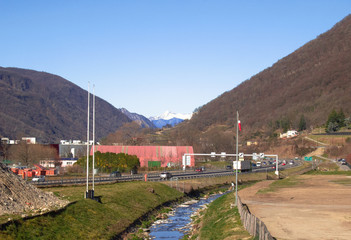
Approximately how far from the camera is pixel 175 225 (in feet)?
164

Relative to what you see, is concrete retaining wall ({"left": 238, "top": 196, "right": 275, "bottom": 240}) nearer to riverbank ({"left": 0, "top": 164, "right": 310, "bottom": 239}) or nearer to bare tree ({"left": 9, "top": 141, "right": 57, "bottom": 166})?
riverbank ({"left": 0, "top": 164, "right": 310, "bottom": 239})

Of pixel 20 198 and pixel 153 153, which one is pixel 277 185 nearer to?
pixel 20 198

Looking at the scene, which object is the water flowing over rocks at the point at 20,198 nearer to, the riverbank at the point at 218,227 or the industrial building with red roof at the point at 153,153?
the riverbank at the point at 218,227

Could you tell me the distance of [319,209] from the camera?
4694cm

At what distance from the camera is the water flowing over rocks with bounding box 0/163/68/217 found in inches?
1444

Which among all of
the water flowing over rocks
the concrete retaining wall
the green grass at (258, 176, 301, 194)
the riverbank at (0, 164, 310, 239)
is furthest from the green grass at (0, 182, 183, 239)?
the green grass at (258, 176, 301, 194)

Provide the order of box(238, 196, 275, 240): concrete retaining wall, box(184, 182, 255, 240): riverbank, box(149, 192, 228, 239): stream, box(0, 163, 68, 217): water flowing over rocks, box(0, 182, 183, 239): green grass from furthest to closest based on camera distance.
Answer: box(149, 192, 228, 239): stream, box(0, 163, 68, 217): water flowing over rocks, box(184, 182, 255, 240): riverbank, box(0, 182, 183, 239): green grass, box(238, 196, 275, 240): concrete retaining wall

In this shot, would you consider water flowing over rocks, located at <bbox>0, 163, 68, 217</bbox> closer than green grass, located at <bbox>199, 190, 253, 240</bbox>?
No

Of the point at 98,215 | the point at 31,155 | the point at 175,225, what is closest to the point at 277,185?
the point at 175,225

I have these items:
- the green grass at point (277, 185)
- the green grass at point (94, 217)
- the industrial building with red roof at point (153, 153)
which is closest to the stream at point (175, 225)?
the green grass at point (94, 217)

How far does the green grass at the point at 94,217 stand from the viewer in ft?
105

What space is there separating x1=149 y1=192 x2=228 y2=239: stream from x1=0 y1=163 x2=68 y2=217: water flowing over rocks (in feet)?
30.3

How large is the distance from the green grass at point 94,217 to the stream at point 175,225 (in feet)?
8.54

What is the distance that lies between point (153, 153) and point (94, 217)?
97.1m
